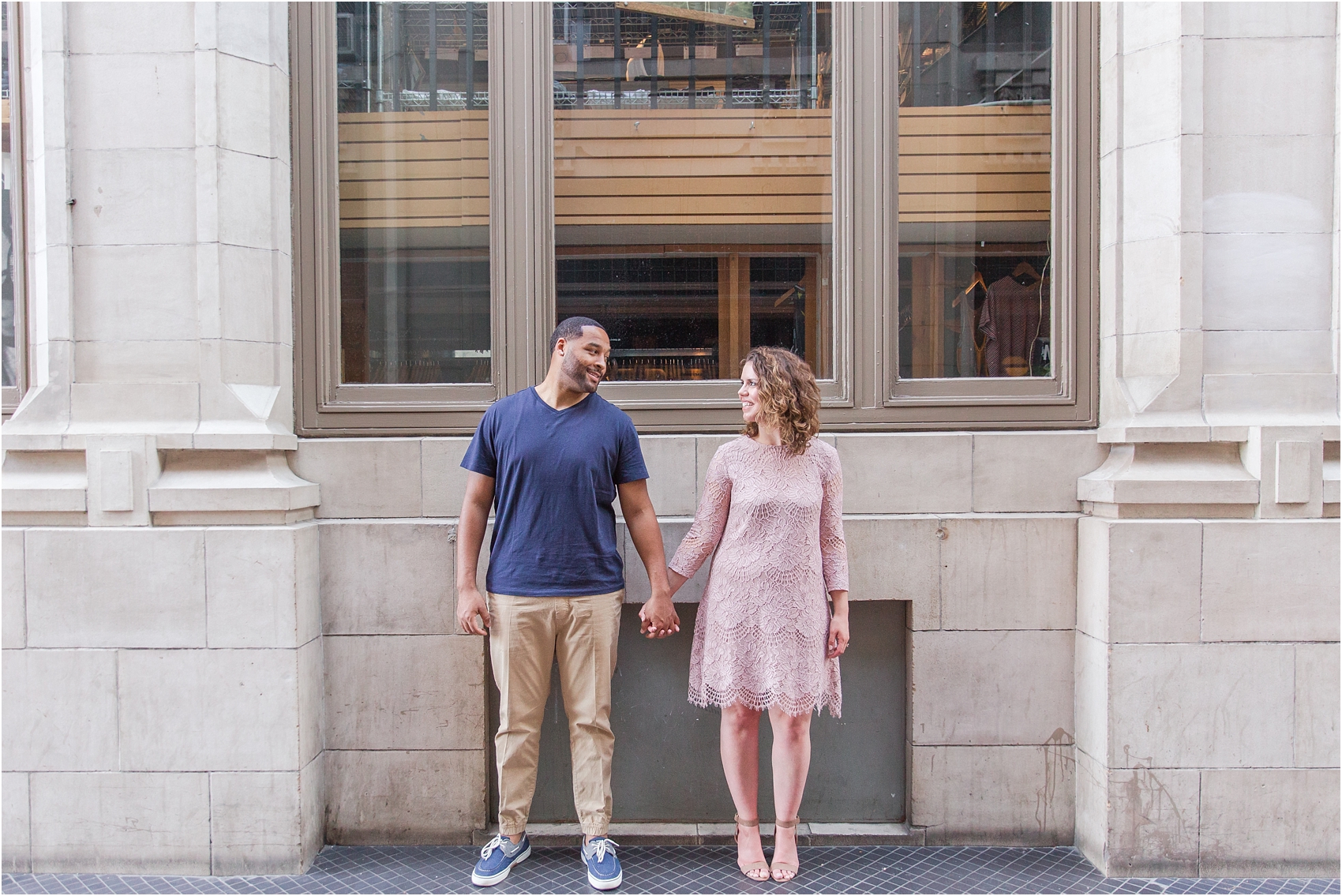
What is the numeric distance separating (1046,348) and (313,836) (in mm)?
4140

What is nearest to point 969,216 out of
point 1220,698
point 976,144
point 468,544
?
point 976,144

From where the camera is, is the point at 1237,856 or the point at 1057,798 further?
the point at 1057,798

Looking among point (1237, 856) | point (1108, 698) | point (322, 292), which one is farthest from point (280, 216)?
point (1237, 856)

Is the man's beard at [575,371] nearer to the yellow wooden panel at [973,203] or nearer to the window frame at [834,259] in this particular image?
the window frame at [834,259]

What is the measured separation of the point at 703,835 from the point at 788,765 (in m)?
0.82

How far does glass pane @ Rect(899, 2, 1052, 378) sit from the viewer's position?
14.6 feet

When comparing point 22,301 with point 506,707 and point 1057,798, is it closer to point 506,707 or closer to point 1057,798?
point 506,707

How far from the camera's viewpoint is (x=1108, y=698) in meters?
3.91

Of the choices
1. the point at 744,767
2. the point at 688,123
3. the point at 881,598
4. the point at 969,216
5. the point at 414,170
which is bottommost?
the point at 744,767

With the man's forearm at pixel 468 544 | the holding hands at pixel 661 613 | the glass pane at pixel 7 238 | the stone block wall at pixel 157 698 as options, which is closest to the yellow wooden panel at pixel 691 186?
the man's forearm at pixel 468 544

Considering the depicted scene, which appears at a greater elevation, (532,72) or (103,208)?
(532,72)

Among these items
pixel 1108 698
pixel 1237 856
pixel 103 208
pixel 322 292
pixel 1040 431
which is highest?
pixel 103 208

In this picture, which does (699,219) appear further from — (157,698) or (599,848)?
(157,698)

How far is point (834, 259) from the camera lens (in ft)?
14.5
